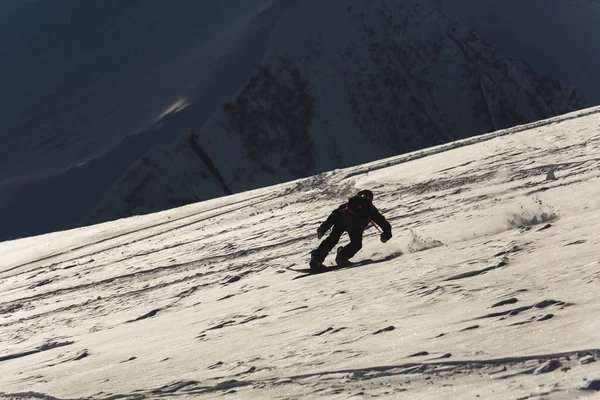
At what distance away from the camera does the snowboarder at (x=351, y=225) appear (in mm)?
8711

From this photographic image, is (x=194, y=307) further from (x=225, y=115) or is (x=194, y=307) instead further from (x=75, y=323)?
(x=225, y=115)

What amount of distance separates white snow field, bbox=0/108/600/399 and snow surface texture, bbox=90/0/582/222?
14710 millimetres

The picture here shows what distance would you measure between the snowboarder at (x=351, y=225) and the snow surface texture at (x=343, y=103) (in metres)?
19.3

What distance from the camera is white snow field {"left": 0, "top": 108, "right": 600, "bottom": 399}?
4.16m

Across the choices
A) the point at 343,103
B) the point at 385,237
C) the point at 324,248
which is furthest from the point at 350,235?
the point at 343,103

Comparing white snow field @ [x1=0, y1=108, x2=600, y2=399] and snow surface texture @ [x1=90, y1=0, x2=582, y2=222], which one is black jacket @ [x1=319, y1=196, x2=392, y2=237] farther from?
snow surface texture @ [x1=90, y1=0, x2=582, y2=222]

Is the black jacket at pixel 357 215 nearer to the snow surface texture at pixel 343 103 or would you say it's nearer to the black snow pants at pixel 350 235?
the black snow pants at pixel 350 235

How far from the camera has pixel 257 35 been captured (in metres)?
34.7

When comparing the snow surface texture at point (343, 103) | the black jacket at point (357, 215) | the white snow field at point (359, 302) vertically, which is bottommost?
the white snow field at point (359, 302)

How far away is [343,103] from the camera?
32219 millimetres

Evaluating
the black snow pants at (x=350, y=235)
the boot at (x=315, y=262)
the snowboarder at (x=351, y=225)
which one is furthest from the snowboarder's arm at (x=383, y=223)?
the boot at (x=315, y=262)

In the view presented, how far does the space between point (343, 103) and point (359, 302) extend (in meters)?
26.4

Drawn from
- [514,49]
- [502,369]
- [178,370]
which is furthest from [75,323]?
[514,49]

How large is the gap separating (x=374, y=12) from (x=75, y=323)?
2756 cm
